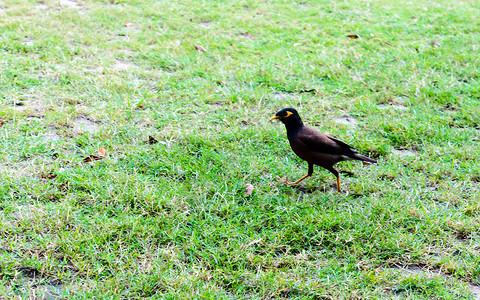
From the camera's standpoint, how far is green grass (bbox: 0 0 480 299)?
114 inches

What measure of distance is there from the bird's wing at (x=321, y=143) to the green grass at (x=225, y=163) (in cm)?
33

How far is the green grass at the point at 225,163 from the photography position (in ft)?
9.54

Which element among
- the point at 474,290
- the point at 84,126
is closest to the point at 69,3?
the point at 84,126

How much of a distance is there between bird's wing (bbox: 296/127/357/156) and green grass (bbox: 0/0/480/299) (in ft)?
1.09

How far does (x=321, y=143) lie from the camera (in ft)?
12.3

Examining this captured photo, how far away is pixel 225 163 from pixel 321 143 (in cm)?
83

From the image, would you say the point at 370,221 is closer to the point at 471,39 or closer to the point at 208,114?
the point at 208,114

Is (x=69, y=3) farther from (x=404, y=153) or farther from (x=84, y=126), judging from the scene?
(x=404, y=153)

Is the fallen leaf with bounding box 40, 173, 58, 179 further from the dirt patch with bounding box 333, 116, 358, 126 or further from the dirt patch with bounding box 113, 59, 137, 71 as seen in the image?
the dirt patch with bounding box 333, 116, 358, 126

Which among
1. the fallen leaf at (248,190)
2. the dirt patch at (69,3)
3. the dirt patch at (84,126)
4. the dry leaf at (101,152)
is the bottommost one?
the fallen leaf at (248,190)

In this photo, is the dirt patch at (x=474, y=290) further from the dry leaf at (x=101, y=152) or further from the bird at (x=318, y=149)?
the dry leaf at (x=101, y=152)

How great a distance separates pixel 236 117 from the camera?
489 cm

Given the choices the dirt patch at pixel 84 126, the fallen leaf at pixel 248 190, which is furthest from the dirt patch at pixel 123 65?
the fallen leaf at pixel 248 190

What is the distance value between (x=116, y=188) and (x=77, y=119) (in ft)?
4.41
